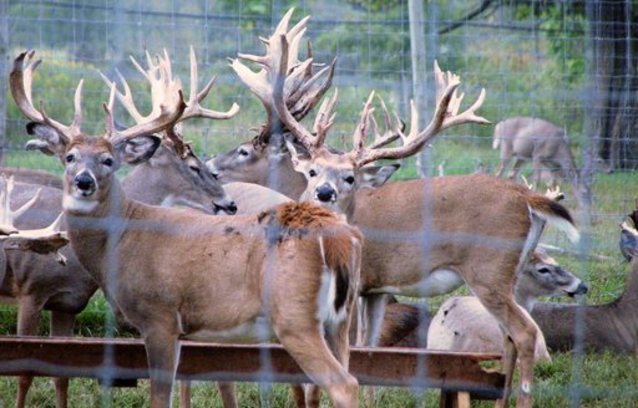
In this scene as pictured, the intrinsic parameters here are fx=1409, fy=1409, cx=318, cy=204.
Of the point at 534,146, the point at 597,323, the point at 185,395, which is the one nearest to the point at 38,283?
the point at 185,395

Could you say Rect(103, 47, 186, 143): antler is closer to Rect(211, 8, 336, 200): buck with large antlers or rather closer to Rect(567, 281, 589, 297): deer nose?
Rect(211, 8, 336, 200): buck with large antlers

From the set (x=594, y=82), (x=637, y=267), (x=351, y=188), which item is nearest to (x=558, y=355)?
(x=637, y=267)

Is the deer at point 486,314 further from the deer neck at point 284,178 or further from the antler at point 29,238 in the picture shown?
the antler at point 29,238

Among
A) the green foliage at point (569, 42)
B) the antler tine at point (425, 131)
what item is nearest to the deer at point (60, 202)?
the antler tine at point (425, 131)

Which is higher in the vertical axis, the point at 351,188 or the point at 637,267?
the point at 351,188

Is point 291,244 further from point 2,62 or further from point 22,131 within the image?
point 22,131

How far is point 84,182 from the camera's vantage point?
532 cm

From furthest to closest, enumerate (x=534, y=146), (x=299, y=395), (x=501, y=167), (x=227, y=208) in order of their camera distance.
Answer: (x=534, y=146), (x=501, y=167), (x=227, y=208), (x=299, y=395)

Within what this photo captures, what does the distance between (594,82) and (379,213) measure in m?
4.14

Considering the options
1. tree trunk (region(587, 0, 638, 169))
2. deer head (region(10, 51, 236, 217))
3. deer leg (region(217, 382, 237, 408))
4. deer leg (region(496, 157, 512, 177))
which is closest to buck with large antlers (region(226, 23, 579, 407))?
deer head (region(10, 51, 236, 217))

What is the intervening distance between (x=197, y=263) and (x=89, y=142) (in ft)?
2.45

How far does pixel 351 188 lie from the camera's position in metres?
6.71

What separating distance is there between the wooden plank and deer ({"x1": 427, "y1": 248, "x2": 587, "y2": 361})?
1.40 meters

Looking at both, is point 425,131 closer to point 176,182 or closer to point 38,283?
point 176,182
